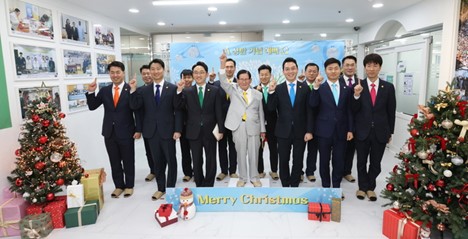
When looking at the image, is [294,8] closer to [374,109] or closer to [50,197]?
[374,109]

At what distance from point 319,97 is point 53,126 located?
2912mm

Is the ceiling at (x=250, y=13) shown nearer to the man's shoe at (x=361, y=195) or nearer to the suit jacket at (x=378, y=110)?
the suit jacket at (x=378, y=110)

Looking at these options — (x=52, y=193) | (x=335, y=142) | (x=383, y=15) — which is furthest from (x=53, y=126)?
(x=383, y=15)

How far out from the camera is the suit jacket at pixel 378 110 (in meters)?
3.19

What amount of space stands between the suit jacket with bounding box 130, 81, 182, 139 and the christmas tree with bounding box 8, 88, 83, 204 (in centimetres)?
86

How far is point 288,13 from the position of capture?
5723mm

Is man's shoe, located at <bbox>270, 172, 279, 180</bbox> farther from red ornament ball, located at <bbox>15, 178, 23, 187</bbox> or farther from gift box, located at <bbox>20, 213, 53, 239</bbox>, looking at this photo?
red ornament ball, located at <bbox>15, 178, 23, 187</bbox>

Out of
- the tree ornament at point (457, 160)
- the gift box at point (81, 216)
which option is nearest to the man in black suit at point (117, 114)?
the gift box at point (81, 216)

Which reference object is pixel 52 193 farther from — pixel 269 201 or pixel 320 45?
pixel 320 45

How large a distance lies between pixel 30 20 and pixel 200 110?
2556mm

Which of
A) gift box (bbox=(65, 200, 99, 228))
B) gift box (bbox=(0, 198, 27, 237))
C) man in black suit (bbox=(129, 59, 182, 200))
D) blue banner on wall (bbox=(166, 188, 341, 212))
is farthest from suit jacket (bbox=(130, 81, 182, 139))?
gift box (bbox=(0, 198, 27, 237))

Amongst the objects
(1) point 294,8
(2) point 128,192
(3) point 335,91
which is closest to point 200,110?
(2) point 128,192

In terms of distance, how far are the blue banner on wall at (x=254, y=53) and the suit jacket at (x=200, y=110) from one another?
8.89 ft

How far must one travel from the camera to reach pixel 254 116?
3373 millimetres
